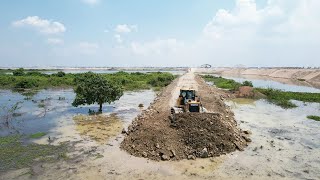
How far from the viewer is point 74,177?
12.3 meters

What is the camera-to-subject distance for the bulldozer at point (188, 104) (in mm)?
19480

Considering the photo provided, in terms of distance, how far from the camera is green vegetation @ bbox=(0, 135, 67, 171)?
1376cm

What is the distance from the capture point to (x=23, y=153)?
50.0 ft

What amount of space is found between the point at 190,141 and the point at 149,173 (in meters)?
3.57

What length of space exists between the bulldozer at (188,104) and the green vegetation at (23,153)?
7022 millimetres

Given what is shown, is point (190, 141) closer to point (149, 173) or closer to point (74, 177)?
point (149, 173)

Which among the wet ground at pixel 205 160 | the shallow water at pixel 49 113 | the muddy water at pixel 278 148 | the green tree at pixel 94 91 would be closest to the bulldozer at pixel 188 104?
the wet ground at pixel 205 160

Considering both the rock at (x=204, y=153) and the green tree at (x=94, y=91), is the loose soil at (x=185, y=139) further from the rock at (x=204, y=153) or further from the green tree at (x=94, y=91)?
the green tree at (x=94, y=91)

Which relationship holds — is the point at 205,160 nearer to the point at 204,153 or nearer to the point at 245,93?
the point at 204,153

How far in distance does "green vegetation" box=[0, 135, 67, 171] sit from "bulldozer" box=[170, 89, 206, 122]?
276 inches

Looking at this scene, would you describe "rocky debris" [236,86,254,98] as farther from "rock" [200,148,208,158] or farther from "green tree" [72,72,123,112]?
"rock" [200,148,208,158]

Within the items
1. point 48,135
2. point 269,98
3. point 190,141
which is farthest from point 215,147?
point 269,98

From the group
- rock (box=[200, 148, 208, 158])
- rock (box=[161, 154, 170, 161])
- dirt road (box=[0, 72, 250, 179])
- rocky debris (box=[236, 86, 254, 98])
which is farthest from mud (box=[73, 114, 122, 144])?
rocky debris (box=[236, 86, 254, 98])

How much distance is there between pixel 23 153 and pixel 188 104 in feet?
32.7
